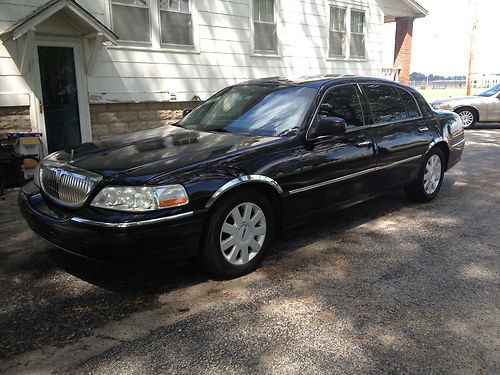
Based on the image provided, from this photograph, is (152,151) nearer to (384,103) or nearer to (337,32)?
(384,103)

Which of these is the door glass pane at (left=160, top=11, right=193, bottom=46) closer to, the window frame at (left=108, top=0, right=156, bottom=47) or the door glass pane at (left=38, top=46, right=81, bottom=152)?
the window frame at (left=108, top=0, right=156, bottom=47)

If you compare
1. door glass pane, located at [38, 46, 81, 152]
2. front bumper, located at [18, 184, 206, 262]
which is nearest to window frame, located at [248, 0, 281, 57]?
door glass pane, located at [38, 46, 81, 152]

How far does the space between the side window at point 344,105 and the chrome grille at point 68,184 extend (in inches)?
87.2

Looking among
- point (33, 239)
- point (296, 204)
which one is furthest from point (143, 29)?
point (296, 204)

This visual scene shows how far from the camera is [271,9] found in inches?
455

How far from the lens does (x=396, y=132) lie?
5254 millimetres

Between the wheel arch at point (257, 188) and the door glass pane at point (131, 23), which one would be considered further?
the door glass pane at point (131, 23)

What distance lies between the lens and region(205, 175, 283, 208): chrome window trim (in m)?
3.45

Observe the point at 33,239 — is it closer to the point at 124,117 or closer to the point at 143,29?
the point at 124,117

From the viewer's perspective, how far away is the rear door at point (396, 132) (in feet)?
16.6

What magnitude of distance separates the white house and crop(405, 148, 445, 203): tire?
5.66 meters

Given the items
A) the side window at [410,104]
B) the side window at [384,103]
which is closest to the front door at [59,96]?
the side window at [384,103]

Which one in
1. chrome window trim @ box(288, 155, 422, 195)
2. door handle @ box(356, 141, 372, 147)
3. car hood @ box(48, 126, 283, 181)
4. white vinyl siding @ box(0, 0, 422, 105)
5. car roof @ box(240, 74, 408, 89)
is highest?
white vinyl siding @ box(0, 0, 422, 105)

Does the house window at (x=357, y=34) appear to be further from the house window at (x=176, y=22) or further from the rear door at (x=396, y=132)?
the rear door at (x=396, y=132)
